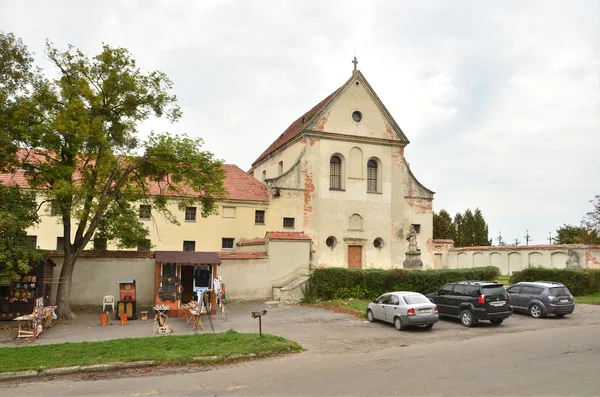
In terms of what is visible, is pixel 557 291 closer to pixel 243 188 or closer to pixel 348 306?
pixel 348 306

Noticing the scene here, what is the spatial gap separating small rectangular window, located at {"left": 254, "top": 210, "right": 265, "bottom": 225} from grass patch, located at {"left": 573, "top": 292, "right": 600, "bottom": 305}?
2041 cm

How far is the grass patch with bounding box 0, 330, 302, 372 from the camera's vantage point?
1141 centimetres

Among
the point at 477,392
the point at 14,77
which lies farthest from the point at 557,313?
the point at 14,77

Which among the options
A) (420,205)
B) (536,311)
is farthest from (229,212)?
(536,311)

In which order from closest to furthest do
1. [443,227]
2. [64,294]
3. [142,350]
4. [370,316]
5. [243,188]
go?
[142,350]
[370,316]
[64,294]
[243,188]
[443,227]

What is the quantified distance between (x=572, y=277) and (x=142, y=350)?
86.9ft

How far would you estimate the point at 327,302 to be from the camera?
24.5 metres

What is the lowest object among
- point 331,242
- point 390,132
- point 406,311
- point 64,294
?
point 406,311

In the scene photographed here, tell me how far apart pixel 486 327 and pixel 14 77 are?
21136 millimetres

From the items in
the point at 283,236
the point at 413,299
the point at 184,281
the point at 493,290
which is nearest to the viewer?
the point at 413,299

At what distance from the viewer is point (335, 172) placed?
115ft

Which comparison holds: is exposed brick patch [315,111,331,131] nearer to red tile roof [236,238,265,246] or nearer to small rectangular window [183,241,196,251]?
red tile roof [236,238,265,246]

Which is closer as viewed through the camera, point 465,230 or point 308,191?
point 308,191

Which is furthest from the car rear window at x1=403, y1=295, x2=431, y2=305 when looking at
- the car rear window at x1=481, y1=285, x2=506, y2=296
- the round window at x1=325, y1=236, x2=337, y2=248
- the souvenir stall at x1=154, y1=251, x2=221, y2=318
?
the round window at x1=325, y1=236, x2=337, y2=248
